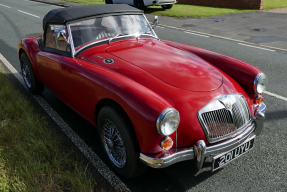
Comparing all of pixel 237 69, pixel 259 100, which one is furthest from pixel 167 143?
pixel 237 69

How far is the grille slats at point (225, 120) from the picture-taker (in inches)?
104

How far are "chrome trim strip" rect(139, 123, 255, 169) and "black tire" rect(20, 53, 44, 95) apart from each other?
3.01 meters

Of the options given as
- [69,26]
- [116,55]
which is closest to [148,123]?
[116,55]

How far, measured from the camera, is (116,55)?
11.5 ft

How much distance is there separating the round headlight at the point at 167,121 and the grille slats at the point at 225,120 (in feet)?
1.21

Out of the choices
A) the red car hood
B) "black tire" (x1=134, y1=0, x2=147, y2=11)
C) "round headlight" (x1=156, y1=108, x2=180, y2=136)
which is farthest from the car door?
"black tire" (x1=134, y1=0, x2=147, y2=11)

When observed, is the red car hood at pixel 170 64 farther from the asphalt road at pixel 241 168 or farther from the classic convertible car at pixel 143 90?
the asphalt road at pixel 241 168

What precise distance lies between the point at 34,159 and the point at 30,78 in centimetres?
225

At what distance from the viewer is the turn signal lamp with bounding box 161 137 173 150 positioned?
2.43 m

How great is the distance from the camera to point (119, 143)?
9.14 feet

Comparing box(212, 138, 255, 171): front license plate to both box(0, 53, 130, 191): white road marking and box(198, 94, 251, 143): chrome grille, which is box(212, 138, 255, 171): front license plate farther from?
box(0, 53, 130, 191): white road marking

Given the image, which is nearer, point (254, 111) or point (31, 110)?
point (254, 111)

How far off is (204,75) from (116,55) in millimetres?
1173

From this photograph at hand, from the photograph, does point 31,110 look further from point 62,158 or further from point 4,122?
point 62,158
